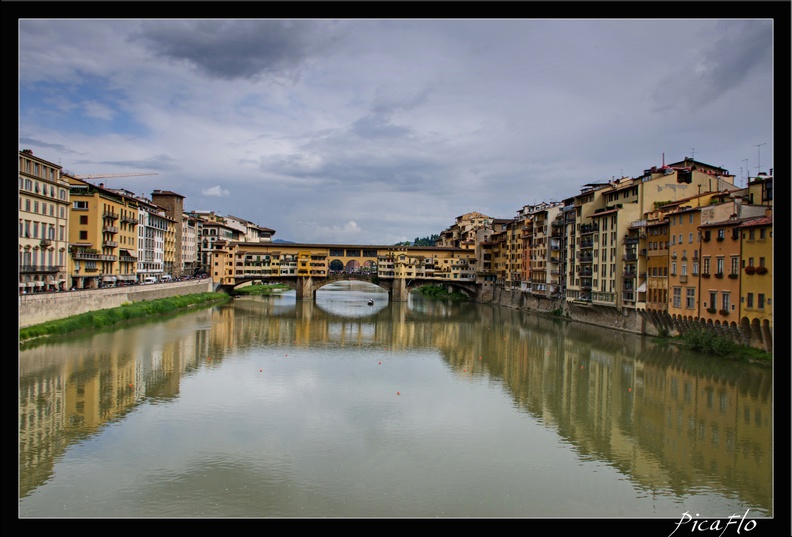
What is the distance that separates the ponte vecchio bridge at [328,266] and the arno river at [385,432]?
86.2 ft

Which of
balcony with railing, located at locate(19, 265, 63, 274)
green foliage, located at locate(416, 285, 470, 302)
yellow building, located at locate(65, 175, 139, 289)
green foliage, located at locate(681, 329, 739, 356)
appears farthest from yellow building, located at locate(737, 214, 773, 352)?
green foliage, located at locate(416, 285, 470, 302)

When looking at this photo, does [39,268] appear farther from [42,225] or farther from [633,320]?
[633,320]

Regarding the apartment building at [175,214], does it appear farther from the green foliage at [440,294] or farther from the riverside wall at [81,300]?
the green foliage at [440,294]

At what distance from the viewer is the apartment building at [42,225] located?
24.8 metres

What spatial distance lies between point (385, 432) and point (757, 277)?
1336cm

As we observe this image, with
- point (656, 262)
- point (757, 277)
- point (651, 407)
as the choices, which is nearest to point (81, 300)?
point (651, 407)

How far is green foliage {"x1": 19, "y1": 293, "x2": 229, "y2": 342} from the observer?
855 inches

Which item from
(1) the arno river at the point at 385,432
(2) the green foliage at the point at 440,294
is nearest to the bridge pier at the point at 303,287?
(2) the green foliage at the point at 440,294

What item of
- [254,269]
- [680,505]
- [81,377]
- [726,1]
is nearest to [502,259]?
[254,269]

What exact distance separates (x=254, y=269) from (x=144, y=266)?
33.8 feet

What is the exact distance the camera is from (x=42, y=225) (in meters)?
26.6

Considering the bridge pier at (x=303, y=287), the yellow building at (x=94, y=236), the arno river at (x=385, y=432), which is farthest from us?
the bridge pier at (x=303, y=287)

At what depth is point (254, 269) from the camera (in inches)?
2025
